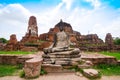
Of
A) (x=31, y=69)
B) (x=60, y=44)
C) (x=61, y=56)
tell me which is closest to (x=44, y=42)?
(x=60, y=44)

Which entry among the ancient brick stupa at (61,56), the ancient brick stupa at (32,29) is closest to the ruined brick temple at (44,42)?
the ancient brick stupa at (32,29)

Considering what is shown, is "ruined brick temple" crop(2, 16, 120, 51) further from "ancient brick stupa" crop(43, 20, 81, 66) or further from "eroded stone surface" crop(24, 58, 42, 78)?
"eroded stone surface" crop(24, 58, 42, 78)

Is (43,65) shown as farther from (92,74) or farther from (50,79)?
(92,74)

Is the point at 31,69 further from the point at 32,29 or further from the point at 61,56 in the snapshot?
the point at 32,29

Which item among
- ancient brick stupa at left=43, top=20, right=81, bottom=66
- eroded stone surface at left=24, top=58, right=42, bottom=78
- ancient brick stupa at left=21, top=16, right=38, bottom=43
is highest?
ancient brick stupa at left=21, top=16, right=38, bottom=43

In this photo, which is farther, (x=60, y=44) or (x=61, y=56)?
(x=60, y=44)

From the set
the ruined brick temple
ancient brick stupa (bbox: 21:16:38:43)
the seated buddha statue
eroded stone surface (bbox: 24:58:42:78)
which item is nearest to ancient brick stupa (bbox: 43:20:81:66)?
the seated buddha statue

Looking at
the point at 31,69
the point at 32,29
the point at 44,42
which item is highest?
the point at 32,29

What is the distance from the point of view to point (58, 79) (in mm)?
6242

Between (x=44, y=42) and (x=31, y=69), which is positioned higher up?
(x=44, y=42)

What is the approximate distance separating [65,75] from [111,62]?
3617mm

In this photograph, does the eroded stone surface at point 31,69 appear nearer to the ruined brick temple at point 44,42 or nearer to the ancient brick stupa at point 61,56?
the ancient brick stupa at point 61,56

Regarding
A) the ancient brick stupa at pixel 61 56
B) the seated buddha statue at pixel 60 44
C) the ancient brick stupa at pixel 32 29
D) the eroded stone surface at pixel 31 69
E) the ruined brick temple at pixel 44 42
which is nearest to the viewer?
the eroded stone surface at pixel 31 69

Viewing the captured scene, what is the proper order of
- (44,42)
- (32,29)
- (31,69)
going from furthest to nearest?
(32,29), (44,42), (31,69)
